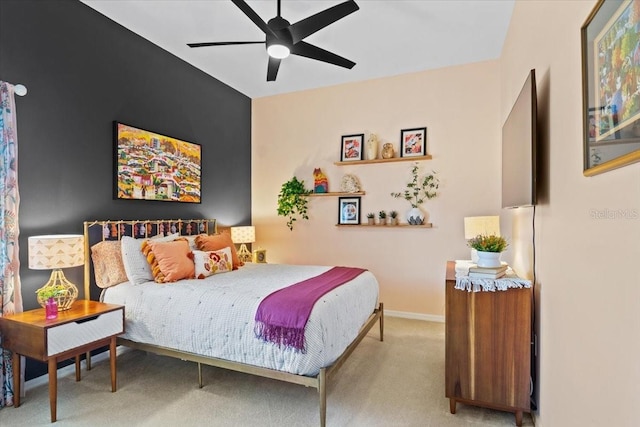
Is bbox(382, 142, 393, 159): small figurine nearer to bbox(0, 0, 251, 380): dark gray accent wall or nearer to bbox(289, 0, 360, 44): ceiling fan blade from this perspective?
bbox(289, 0, 360, 44): ceiling fan blade

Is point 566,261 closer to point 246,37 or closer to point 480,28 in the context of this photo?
point 480,28

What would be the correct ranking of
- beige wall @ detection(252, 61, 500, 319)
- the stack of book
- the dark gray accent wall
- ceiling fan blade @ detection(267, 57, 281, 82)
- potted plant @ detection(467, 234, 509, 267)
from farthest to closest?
beige wall @ detection(252, 61, 500, 319) → ceiling fan blade @ detection(267, 57, 281, 82) → the dark gray accent wall → potted plant @ detection(467, 234, 509, 267) → the stack of book

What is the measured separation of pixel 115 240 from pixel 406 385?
2.83m

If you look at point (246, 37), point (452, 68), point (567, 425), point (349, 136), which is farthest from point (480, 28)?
point (567, 425)

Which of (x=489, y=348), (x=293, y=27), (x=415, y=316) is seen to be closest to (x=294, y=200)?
(x=415, y=316)

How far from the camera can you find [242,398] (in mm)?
2471

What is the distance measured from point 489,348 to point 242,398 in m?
1.72

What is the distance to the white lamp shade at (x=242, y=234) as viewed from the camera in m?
4.59

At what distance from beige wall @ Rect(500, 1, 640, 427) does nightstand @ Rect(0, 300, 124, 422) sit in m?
2.85

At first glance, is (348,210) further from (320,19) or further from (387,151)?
(320,19)

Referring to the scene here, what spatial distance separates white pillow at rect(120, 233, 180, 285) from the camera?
292cm

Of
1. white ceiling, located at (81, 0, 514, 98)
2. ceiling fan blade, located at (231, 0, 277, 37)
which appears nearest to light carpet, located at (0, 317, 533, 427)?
ceiling fan blade, located at (231, 0, 277, 37)

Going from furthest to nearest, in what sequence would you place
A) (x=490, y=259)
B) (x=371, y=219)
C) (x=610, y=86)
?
(x=371, y=219)
(x=490, y=259)
(x=610, y=86)

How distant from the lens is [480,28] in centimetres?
336
